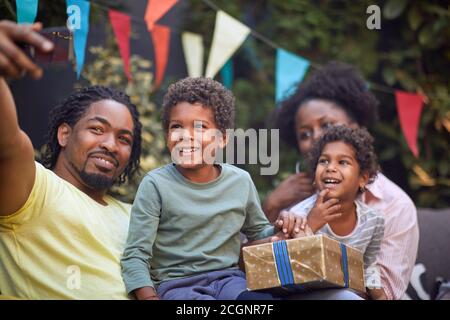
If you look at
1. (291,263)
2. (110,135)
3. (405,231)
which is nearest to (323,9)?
(405,231)

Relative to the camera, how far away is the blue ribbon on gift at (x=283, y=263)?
87.1 inches

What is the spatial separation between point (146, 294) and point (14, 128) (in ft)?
2.24

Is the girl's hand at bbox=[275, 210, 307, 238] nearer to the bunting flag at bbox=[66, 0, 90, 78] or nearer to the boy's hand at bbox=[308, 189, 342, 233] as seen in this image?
the boy's hand at bbox=[308, 189, 342, 233]

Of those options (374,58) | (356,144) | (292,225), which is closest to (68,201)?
(292,225)

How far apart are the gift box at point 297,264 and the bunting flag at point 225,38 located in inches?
69.0

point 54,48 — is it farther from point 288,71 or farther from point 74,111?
point 288,71

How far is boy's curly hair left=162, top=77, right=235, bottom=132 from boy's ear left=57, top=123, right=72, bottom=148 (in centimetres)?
39

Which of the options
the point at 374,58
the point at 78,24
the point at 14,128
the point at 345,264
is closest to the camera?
the point at 14,128

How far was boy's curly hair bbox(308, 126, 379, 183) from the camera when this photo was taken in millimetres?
2785

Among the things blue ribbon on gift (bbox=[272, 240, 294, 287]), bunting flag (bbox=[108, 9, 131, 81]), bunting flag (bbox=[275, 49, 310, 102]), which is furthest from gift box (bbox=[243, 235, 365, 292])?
bunting flag (bbox=[275, 49, 310, 102])

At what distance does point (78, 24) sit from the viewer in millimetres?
3035

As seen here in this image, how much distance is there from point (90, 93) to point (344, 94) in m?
1.38
